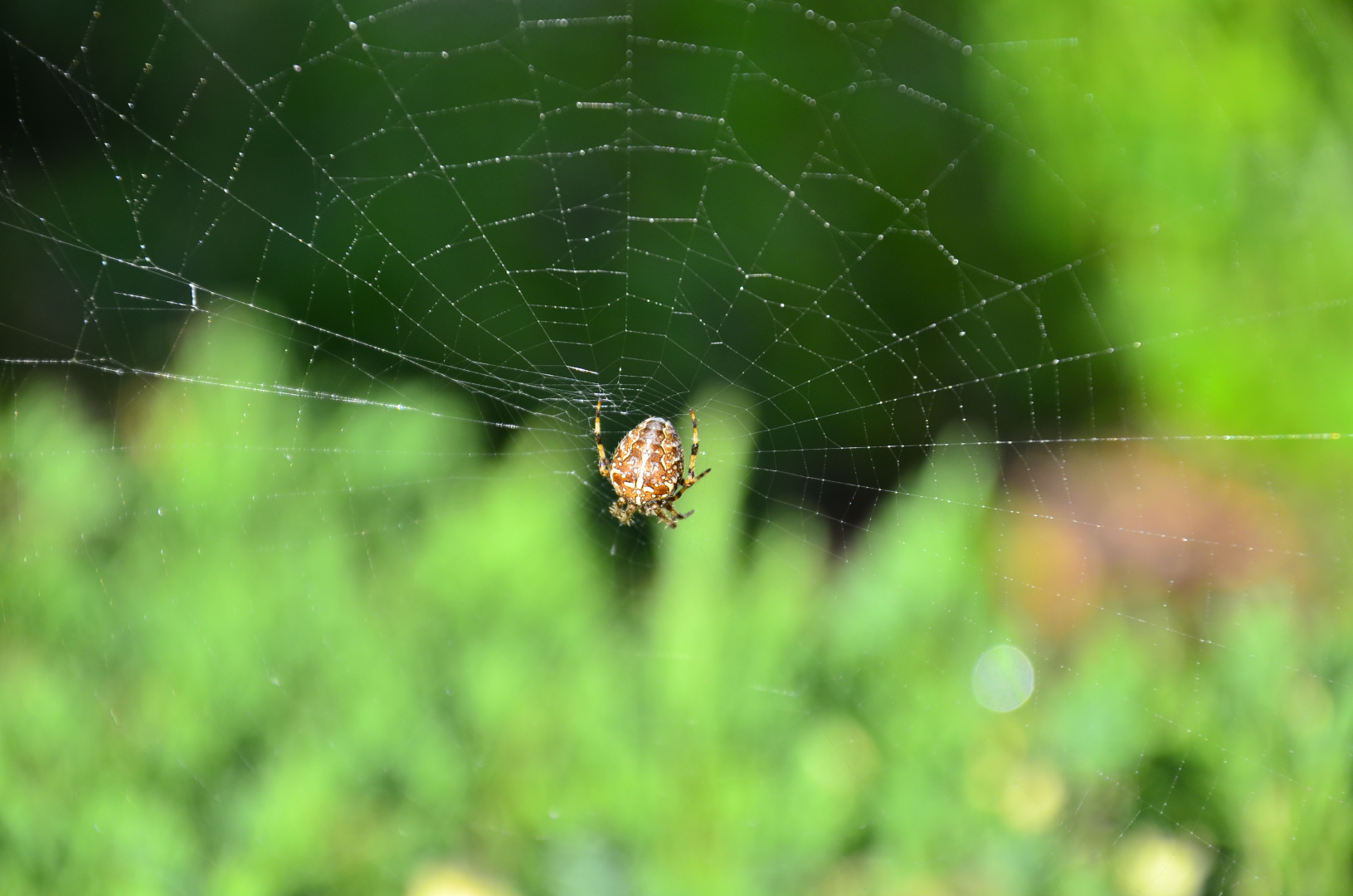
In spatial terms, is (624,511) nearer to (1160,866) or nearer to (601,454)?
(601,454)

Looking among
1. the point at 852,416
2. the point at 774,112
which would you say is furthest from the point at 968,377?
the point at 774,112

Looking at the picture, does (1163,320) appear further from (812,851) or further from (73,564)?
(73,564)

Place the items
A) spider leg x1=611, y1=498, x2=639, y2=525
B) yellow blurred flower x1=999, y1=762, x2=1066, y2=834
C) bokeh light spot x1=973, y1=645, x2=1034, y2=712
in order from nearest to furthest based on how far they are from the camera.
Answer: yellow blurred flower x1=999, y1=762, x2=1066, y2=834
bokeh light spot x1=973, y1=645, x2=1034, y2=712
spider leg x1=611, y1=498, x2=639, y2=525

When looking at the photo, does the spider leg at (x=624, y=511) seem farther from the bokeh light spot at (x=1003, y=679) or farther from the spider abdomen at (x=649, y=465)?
the bokeh light spot at (x=1003, y=679)

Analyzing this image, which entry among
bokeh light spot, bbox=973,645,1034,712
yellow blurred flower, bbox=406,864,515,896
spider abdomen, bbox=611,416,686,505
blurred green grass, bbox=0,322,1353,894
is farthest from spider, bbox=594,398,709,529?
yellow blurred flower, bbox=406,864,515,896

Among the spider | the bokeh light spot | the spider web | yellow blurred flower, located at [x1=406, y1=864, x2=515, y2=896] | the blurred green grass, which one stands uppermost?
the spider web

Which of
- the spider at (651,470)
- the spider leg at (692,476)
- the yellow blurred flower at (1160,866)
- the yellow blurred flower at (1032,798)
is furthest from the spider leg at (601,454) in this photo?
the yellow blurred flower at (1160,866)

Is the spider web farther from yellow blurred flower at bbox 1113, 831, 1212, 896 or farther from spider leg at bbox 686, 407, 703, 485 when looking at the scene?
yellow blurred flower at bbox 1113, 831, 1212, 896
